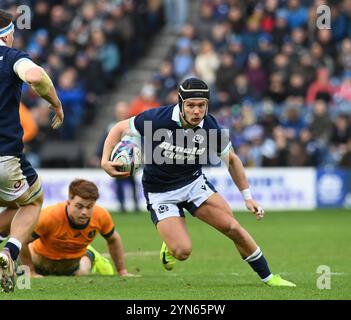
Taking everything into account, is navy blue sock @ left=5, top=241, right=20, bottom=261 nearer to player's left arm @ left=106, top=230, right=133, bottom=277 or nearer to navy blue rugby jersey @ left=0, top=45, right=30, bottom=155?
navy blue rugby jersey @ left=0, top=45, right=30, bottom=155

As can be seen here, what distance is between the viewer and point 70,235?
11.4 meters

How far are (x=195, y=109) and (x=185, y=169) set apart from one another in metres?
0.73

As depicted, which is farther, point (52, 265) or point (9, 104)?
point (52, 265)

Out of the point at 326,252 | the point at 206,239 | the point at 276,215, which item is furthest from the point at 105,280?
the point at 276,215

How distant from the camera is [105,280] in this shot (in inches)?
426

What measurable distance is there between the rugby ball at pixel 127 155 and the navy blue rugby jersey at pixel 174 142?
0.59 feet

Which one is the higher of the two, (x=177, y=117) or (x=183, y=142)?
(x=177, y=117)

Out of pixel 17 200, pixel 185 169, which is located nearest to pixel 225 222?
pixel 185 169

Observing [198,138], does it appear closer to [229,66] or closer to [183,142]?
[183,142]

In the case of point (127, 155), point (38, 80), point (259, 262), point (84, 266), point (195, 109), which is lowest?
point (84, 266)

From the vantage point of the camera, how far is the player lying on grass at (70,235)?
11086mm

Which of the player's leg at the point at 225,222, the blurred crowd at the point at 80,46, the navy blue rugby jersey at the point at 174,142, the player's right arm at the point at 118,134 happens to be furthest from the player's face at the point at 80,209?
the blurred crowd at the point at 80,46
